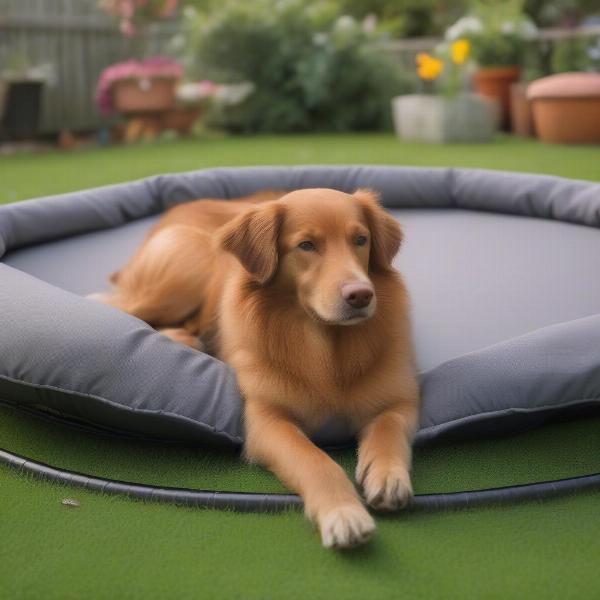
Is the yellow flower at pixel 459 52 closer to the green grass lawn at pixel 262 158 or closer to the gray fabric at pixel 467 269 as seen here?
the green grass lawn at pixel 262 158

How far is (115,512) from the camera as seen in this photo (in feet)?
6.84

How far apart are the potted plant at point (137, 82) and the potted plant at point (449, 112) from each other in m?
2.91

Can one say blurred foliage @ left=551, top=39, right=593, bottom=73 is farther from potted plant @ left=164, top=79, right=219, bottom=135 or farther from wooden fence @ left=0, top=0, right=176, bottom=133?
wooden fence @ left=0, top=0, right=176, bottom=133

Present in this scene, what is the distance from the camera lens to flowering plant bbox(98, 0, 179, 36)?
436 inches

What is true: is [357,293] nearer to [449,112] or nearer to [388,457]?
[388,457]

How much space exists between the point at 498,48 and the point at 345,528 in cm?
955

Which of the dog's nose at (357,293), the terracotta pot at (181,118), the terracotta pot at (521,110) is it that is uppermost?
the dog's nose at (357,293)

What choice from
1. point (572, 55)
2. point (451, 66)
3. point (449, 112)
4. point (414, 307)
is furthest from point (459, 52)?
point (414, 307)

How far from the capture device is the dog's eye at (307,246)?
Answer: 90.7 inches

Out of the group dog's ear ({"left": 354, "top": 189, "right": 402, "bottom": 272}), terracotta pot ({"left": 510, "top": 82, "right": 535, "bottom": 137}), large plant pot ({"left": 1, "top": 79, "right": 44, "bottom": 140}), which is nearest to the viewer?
dog's ear ({"left": 354, "top": 189, "right": 402, "bottom": 272})

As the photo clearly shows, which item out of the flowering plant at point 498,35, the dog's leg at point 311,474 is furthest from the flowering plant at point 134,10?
the dog's leg at point 311,474

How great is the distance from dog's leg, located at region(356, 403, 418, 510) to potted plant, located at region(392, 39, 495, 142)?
7.40m

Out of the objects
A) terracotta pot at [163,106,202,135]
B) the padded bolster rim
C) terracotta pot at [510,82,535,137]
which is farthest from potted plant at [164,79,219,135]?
the padded bolster rim

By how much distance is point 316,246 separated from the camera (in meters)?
2.30
